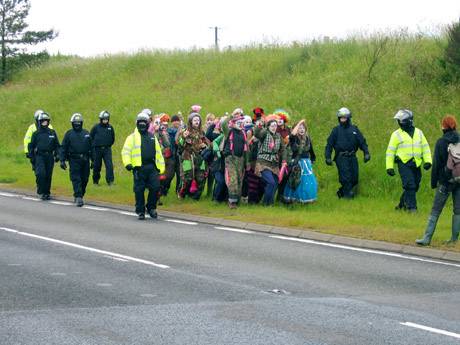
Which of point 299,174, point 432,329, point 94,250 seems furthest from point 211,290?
point 299,174

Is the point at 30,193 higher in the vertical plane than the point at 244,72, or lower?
lower

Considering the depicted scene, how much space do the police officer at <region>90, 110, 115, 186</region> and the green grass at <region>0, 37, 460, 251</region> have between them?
560mm

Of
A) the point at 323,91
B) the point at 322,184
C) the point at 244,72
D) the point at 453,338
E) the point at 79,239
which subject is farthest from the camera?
the point at 244,72

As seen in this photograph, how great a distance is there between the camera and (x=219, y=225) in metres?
20.3

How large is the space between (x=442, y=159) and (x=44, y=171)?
11.6 m

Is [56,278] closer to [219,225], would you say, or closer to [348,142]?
[219,225]

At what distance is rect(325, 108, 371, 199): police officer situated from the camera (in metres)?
23.5

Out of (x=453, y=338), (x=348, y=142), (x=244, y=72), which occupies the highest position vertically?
(x=244, y=72)

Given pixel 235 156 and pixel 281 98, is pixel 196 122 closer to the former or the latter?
pixel 235 156

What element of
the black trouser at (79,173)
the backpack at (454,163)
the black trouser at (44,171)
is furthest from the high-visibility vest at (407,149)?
the black trouser at (44,171)

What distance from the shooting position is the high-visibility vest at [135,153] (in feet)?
71.3

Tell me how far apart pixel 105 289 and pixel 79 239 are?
4969mm

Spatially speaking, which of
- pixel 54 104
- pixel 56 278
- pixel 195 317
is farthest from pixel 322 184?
pixel 54 104

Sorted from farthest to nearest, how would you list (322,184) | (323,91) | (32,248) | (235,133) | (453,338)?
1. (323,91)
2. (322,184)
3. (235,133)
4. (32,248)
5. (453,338)
